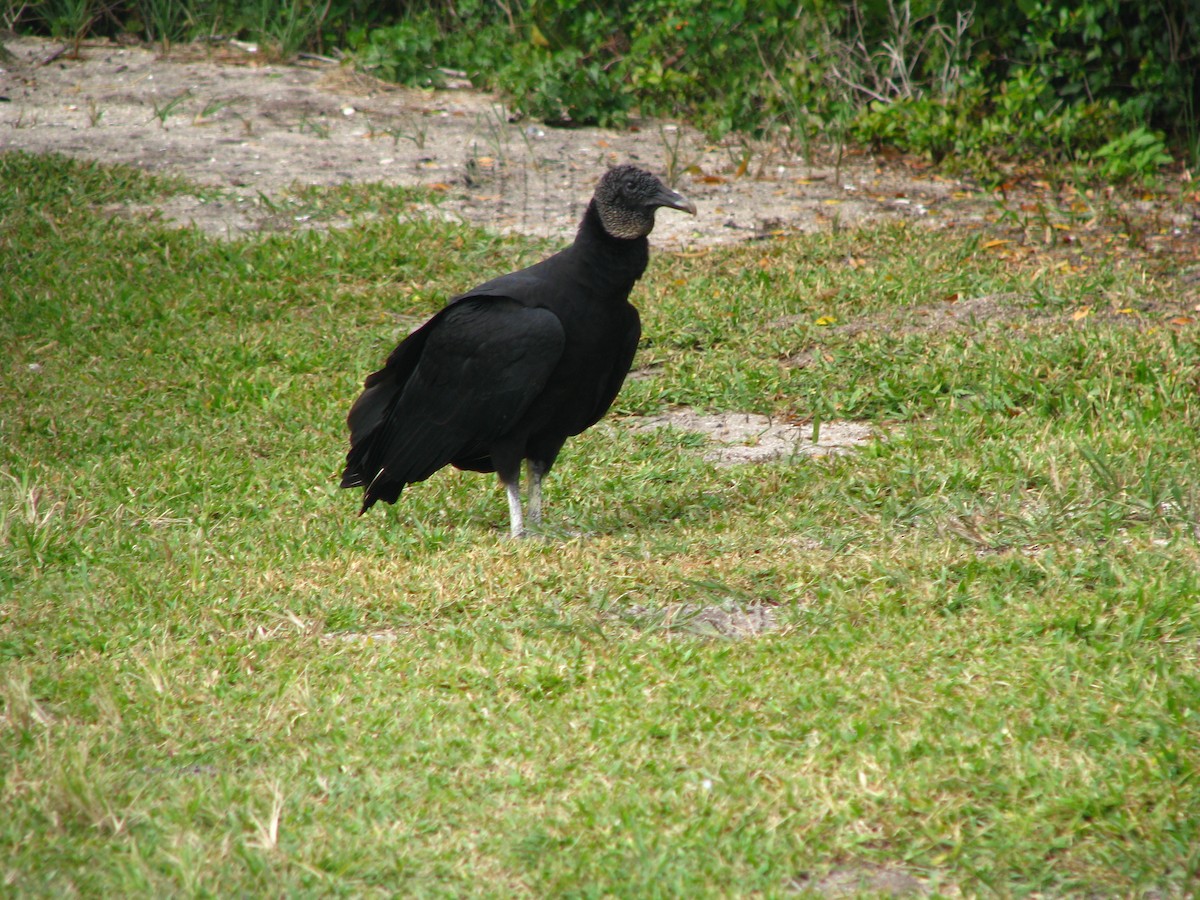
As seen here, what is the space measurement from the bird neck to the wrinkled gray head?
22 mm

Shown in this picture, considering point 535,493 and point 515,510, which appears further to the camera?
point 535,493

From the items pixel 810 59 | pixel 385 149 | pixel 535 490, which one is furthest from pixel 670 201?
pixel 810 59

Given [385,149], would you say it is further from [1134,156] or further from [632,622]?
[632,622]

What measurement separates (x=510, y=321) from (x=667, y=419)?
1.54 meters

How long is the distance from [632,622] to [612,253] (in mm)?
1193

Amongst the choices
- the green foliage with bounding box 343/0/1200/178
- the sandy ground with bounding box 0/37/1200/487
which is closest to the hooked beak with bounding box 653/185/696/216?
the sandy ground with bounding box 0/37/1200/487

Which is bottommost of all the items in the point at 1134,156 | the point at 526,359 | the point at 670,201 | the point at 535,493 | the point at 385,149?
the point at 385,149

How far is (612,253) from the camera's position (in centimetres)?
405

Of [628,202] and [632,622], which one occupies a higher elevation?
[628,202]

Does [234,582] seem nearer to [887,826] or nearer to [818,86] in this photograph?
[887,826]

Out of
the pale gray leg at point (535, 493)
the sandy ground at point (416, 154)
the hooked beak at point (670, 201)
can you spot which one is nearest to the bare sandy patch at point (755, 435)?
the pale gray leg at point (535, 493)

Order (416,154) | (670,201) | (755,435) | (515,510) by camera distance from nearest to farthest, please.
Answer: (670,201)
(515,510)
(755,435)
(416,154)

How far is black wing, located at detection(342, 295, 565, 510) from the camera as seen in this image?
3975 millimetres

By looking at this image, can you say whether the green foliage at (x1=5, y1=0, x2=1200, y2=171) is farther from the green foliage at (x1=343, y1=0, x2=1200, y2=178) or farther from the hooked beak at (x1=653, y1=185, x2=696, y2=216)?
the hooked beak at (x1=653, y1=185, x2=696, y2=216)
